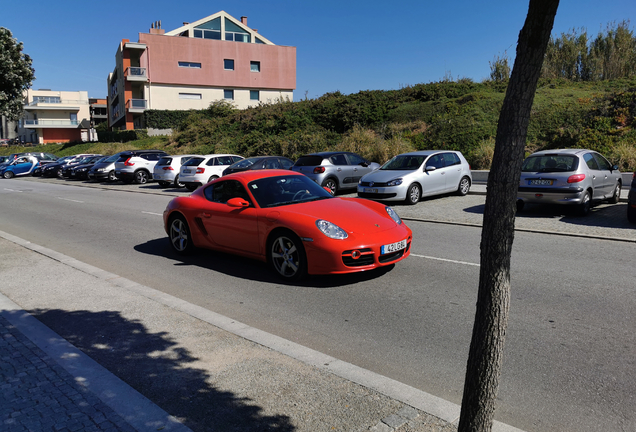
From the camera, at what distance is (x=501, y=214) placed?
219 cm

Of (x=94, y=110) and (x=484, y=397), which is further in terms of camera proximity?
(x=94, y=110)

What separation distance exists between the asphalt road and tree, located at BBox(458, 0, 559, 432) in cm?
123

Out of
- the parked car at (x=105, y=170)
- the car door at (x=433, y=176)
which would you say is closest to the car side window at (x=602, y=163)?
the car door at (x=433, y=176)

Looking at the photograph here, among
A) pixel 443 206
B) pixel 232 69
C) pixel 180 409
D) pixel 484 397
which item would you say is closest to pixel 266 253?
pixel 180 409

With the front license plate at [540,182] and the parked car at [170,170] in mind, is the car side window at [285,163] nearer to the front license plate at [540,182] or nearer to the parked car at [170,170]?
the parked car at [170,170]

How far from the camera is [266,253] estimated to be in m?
7.02

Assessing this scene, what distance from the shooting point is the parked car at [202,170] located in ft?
67.3

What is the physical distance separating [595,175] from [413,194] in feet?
15.3

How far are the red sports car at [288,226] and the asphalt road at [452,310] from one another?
32cm

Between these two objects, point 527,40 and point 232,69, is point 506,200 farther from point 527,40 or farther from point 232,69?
point 232,69

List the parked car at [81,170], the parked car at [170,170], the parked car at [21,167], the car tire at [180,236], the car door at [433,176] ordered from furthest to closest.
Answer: the parked car at [21,167] → the parked car at [81,170] → the parked car at [170,170] → the car door at [433,176] → the car tire at [180,236]

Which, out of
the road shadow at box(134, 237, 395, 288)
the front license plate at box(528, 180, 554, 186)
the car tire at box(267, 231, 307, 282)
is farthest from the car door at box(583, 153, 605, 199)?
the car tire at box(267, 231, 307, 282)

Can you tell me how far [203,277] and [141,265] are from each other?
1439 mm

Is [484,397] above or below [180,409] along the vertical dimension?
above
